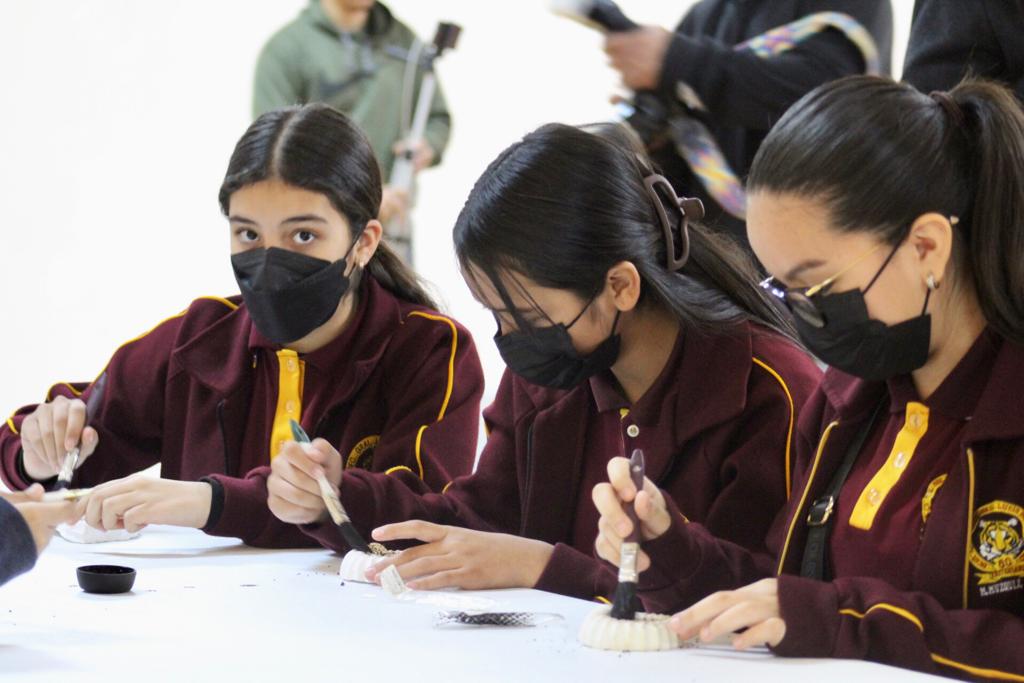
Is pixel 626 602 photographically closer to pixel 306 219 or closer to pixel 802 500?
pixel 802 500

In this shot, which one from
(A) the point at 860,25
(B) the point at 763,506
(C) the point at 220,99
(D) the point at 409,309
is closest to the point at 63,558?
(D) the point at 409,309

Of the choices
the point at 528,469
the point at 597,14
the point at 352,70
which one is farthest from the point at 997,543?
the point at 352,70

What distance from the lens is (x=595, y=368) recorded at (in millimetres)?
1949

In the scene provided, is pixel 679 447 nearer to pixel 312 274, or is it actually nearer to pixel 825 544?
pixel 825 544

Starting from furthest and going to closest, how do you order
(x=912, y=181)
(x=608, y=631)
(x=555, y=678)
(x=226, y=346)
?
(x=226, y=346) → (x=912, y=181) → (x=608, y=631) → (x=555, y=678)

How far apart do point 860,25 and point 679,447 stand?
109 centimetres

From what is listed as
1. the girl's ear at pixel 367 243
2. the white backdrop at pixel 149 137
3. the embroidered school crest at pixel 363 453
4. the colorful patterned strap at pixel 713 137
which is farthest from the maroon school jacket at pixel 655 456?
the white backdrop at pixel 149 137

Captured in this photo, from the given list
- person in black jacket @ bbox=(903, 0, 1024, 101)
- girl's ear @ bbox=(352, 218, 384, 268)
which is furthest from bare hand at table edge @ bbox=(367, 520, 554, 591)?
person in black jacket @ bbox=(903, 0, 1024, 101)

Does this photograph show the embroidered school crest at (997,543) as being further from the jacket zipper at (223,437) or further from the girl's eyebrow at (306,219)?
the jacket zipper at (223,437)

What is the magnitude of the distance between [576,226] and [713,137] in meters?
0.82

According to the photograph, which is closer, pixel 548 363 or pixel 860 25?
pixel 548 363

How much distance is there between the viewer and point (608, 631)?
4.53 ft

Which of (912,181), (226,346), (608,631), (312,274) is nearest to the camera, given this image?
(608,631)

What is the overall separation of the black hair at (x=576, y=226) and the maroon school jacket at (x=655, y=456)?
0.21ft
